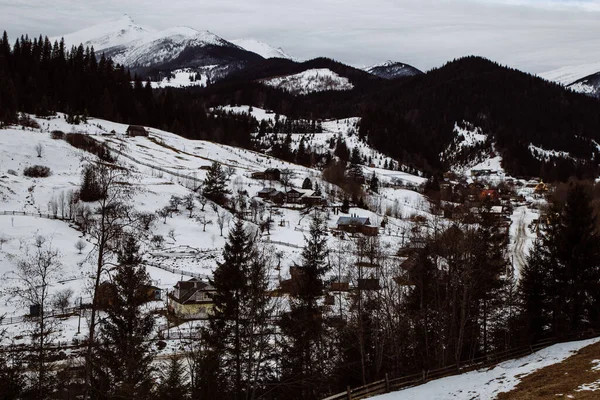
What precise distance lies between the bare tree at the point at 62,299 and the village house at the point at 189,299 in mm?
7430

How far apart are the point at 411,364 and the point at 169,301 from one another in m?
22.1

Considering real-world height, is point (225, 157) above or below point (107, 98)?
below

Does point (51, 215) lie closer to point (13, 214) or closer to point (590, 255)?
point (13, 214)

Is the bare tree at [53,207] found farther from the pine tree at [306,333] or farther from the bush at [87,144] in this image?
the pine tree at [306,333]

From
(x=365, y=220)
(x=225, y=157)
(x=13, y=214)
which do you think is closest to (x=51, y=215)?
(x=13, y=214)

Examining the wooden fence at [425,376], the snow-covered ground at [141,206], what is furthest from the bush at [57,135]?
the wooden fence at [425,376]

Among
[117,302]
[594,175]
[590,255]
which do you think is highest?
[590,255]

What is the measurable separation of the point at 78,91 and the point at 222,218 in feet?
239

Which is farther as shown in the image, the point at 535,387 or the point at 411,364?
the point at 411,364

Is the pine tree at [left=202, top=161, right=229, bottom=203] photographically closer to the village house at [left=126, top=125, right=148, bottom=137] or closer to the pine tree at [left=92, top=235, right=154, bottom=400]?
the village house at [left=126, top=125, right=148, bottom=137]

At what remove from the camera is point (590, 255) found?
20.7m

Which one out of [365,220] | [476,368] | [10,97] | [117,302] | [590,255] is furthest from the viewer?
[10,97]

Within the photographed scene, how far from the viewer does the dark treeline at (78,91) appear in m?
95.7

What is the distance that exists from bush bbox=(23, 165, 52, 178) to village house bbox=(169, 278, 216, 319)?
109 ft
